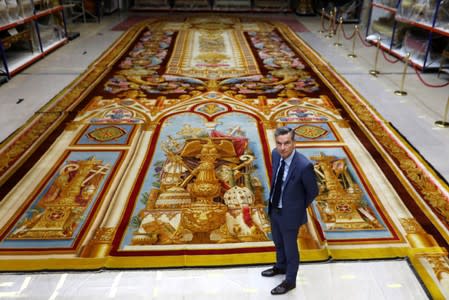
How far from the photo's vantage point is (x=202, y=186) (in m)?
4.22

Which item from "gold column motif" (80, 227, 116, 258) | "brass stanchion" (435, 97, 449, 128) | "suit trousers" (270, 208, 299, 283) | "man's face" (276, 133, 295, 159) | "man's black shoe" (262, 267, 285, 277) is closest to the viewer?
"man's face" (276, 133, 295, 159)

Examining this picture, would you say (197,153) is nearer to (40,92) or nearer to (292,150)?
(292,150)

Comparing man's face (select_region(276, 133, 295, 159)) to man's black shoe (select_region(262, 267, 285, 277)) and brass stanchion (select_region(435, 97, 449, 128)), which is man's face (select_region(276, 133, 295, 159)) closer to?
man's black shoe (select_region(262, 267, 285, 277))

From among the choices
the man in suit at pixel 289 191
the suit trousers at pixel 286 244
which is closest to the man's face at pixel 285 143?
the man in suit at pixel 289 191

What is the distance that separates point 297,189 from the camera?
94.6 inches

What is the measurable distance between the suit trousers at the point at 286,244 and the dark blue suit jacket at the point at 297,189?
5cm

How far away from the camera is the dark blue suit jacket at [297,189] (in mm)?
2361

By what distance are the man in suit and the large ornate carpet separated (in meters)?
0.65

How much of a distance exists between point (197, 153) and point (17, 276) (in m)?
Result: 2.44

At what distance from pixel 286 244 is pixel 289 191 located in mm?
423

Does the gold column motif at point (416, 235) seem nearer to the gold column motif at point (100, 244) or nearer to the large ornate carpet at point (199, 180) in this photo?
the large ornate carpet at point (199, 180)

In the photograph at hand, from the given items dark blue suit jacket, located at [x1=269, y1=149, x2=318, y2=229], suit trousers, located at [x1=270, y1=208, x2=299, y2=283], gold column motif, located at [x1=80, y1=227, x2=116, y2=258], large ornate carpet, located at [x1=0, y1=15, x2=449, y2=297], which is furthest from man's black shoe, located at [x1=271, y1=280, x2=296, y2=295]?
gold column motif, located at [x1=80, y1=227, x2=116, y2=258]

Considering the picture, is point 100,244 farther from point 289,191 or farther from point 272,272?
point 289,191

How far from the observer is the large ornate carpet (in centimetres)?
332
